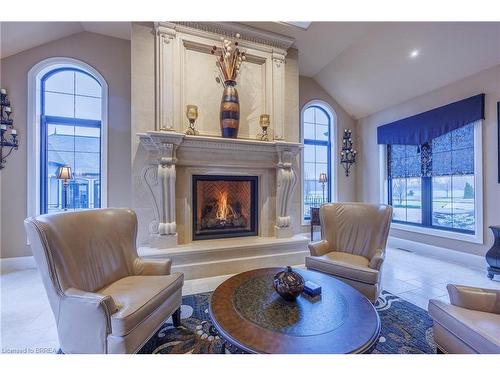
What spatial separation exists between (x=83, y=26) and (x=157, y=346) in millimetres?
4284

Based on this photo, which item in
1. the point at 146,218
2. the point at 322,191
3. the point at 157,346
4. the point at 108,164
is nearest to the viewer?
the point at 157,346

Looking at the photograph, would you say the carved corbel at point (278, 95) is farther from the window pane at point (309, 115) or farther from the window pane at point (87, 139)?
the window pane at point (87, 139)

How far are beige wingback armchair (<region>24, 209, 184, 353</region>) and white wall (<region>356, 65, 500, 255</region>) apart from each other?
13.9 feet

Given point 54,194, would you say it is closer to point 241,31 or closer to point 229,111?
point 229,111

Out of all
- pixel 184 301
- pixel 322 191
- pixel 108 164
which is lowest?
pixel 184 301

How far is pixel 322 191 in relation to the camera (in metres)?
5.28

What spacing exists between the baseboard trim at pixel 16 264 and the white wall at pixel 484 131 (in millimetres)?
6193

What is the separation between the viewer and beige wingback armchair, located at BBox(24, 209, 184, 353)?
1.30 meters

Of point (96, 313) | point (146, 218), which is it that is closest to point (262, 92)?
point (146, 218)

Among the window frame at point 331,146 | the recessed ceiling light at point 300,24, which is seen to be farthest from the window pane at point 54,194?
the window frame at point 331,146

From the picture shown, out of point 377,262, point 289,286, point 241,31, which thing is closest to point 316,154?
point 241,31
